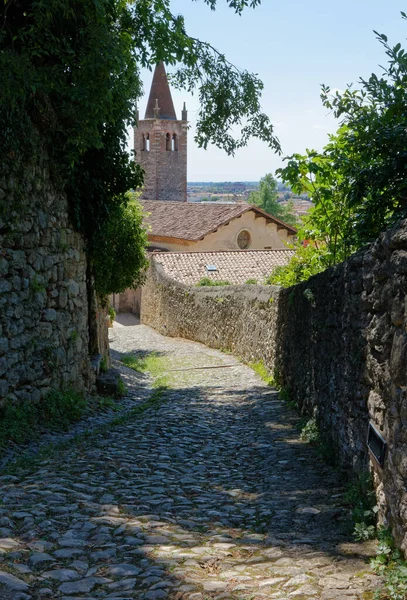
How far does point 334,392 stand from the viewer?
6.84 m

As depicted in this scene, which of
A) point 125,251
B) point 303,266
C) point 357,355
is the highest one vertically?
point 125,251

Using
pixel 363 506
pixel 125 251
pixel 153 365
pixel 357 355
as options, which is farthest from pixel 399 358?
pixel 153 365

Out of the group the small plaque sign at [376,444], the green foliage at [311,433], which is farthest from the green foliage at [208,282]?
the small plaque sign at [376,444]

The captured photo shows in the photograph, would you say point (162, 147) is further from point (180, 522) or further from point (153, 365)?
point (180, 522)

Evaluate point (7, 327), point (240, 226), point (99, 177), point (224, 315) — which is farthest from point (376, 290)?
point (240, 226)

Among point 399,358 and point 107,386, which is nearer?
point 399,358

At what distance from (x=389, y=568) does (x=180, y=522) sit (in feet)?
5.37

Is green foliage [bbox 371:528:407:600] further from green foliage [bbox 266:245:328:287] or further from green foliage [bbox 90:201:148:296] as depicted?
green foliage [bbox 90:201:148:296]

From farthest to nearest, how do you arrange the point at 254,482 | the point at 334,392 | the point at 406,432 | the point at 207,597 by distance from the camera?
1. the point at 334,392
2. the point at 254,482
3. the point at 406,432
4. the point at 207,597

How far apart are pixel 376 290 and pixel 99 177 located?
698cm

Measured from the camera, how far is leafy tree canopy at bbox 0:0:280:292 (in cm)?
766

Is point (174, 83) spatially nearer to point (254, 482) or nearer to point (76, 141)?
point (76, 141)

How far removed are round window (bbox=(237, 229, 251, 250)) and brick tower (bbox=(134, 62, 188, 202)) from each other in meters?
37.8

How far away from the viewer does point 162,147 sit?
83625 millimetres
